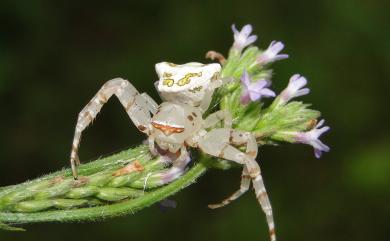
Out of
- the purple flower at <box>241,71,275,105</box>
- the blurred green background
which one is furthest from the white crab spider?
the blurred green background

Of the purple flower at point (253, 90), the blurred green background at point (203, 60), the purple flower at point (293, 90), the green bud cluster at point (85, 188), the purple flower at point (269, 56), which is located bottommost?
the blurred green background at point (203, 60)

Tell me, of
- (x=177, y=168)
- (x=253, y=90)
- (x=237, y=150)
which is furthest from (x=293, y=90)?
(x=177, y=168)

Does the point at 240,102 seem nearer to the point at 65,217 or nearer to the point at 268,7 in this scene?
the point at 65,217

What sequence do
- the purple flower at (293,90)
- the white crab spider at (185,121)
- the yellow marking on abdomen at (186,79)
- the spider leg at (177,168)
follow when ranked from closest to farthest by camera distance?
the spider leg at (177,168), the white crab spider at (185,121), the yellow marking on abdomen at (186,79), the purple flower at (293,90)

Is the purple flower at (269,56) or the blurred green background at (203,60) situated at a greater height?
the purple flower at (269,56)

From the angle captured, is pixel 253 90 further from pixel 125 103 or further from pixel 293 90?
pixel 125 103

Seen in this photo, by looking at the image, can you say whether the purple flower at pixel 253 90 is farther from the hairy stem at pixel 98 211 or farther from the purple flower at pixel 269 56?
the hairy stem at pixel 98 211

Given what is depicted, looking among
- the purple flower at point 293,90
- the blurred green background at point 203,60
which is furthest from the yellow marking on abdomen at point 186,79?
the blurred green background at point 203,60
